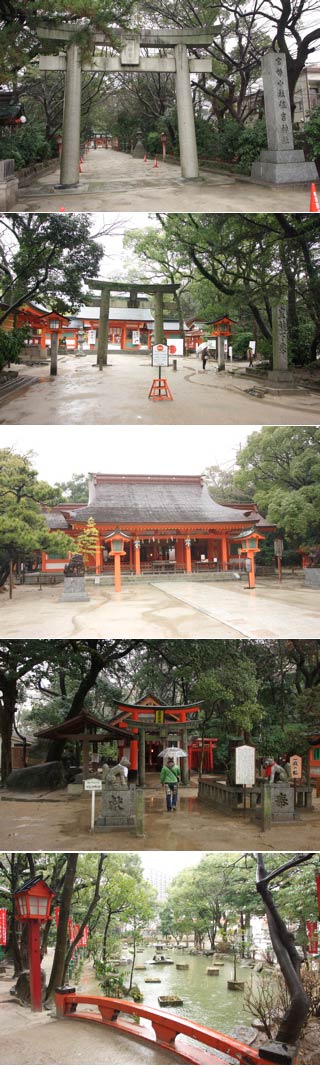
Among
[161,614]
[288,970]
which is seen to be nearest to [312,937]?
[288,970]

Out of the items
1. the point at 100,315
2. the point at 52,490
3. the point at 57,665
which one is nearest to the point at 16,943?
the point at 57,665

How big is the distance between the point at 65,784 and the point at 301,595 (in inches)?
74.4

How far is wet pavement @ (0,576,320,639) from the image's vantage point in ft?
15.7

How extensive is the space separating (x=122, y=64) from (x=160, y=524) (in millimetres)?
2746

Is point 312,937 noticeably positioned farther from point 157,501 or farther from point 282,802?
point 157,501

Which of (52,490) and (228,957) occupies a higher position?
(52,490)

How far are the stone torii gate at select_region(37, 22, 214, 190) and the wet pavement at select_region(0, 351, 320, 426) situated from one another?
1.30m

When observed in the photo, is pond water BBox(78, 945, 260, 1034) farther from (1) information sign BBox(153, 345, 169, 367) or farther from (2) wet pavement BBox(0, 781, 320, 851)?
(1) information sign BBox(153, 345, 169, 367)

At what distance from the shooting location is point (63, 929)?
15.0 ft

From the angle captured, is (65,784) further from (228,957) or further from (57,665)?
(228,957)

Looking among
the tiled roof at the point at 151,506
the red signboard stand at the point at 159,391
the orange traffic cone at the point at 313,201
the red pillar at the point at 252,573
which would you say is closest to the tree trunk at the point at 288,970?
the red pillar at the point at 252,573

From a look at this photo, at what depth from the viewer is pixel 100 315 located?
182 inches

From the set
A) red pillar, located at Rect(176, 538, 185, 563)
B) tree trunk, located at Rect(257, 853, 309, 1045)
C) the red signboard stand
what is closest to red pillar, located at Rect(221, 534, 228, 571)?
red pillar, located at Rect(176, 538, 185, 563)

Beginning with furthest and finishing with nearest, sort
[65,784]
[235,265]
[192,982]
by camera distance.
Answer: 1. [65,784]
2. [235,265]
3. [192,982]
